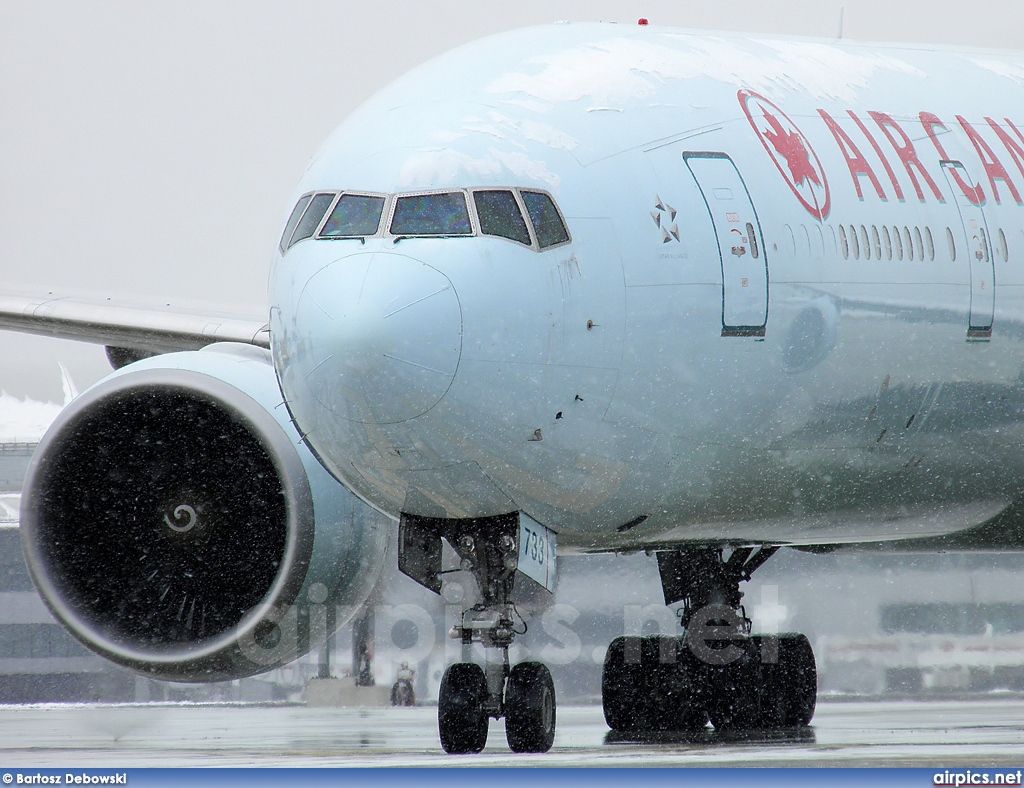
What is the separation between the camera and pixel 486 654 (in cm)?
795

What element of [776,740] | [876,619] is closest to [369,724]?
[776,740]

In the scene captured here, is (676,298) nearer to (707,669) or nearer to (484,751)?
(484,751)

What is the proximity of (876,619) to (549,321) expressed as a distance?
37.1ft

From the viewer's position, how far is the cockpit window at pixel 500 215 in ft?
24.2

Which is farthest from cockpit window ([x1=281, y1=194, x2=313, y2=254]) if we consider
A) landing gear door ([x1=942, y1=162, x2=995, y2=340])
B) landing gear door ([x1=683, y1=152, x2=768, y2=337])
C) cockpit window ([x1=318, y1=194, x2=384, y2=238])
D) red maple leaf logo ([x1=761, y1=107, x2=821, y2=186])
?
landing gear door ([x1=942, y1=162, x2=995, y2=340])

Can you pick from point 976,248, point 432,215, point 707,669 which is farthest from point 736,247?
point 707,669

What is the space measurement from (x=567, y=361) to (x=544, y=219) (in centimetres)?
60

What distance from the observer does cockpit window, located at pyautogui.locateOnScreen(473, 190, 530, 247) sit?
7383 mm

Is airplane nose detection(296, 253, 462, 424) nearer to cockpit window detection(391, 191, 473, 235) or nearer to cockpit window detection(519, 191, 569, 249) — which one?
cockpit window detection(391, 191, 473, 235)

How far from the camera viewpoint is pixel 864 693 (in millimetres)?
20422

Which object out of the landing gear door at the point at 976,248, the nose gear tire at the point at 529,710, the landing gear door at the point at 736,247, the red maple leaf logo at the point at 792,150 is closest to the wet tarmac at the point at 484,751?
the nose gear tire at the point at 529,710

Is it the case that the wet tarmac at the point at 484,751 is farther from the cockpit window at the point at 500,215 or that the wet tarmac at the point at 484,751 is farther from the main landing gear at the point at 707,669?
the cockpit window at the point at 500,215

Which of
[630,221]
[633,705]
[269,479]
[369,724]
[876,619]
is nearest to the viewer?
[630,221]

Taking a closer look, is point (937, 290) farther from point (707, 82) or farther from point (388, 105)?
point (388, 105)
